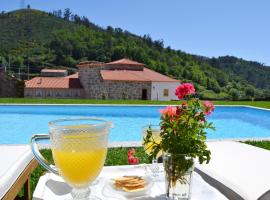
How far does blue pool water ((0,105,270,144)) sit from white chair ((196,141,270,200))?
21.9 feet

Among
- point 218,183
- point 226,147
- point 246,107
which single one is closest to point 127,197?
point 218,183

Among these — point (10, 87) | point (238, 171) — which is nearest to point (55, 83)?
point (10, 87)

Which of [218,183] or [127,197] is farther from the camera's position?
[218,183]

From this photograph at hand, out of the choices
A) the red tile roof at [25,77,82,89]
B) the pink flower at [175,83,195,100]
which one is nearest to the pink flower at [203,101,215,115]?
the pink flower at [175,83,195,100]

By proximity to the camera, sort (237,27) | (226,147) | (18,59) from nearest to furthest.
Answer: (226,147)
(237,27)
(18,59)

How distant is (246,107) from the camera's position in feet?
52.4

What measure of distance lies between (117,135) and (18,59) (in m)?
43.5

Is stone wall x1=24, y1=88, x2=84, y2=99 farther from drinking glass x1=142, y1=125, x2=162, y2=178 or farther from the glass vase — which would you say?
the glass vase

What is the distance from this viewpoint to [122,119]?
13102mm

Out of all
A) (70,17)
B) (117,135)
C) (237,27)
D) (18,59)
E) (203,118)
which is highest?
(70,17)

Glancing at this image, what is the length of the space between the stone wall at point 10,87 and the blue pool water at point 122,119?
11605 mm

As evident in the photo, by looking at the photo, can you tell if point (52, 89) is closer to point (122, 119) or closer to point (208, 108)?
point (122, 119)

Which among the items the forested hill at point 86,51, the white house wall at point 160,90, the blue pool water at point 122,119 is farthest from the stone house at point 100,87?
the forested hill at point 86,51

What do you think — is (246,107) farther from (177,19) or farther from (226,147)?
(177,19)
